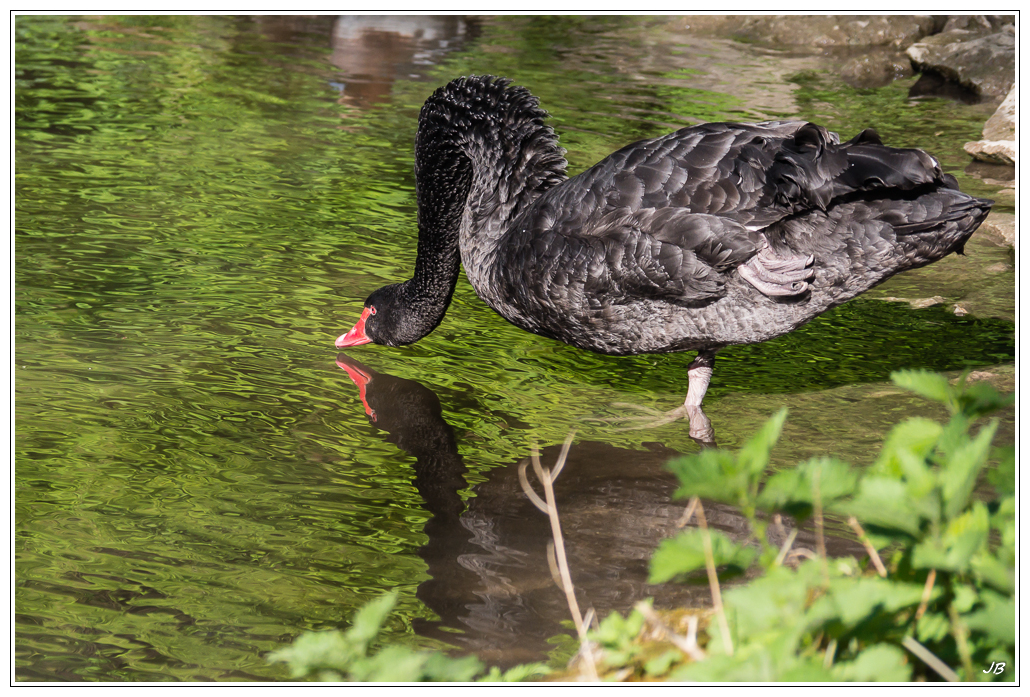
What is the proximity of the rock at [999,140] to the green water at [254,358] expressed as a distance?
0.68 feet

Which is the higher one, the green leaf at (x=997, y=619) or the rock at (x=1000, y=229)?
the rock at (x=1000, y=229)

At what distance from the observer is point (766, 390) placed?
491cm

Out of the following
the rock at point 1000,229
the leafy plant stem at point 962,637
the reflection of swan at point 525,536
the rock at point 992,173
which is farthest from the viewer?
the rock at point 992,173

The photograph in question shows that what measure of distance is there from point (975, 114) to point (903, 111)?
0.71m

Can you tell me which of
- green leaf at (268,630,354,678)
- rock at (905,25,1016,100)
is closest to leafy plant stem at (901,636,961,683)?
green leaf at (268,630,354,678)

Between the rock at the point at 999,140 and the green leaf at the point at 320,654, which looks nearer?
the green leaf at the point at 320,654

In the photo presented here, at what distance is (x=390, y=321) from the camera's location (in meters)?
5.17

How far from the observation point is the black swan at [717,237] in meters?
3.87

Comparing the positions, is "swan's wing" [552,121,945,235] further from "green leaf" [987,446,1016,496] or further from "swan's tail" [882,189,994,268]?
"green leaf" [987,446,1016,496]

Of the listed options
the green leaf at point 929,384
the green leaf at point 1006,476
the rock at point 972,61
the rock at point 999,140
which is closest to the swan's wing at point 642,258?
the green leaf at point 929,384

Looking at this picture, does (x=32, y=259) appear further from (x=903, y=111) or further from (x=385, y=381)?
(x=903, y=111)

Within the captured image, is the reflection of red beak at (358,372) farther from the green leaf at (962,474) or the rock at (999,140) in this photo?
the rock at (999,140)

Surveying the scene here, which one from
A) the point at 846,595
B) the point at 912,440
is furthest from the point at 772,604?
the point at 912,440

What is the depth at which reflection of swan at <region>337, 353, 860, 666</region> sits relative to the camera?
324cm
